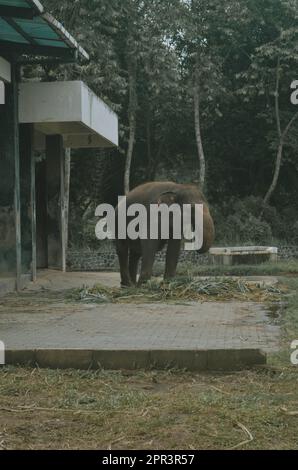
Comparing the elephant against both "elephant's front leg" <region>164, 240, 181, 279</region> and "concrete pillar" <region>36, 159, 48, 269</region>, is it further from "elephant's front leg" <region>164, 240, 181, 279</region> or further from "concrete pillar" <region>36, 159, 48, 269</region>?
"concrete pillar" <region>36, 159, 48, 269</region>

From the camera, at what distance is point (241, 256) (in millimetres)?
21938

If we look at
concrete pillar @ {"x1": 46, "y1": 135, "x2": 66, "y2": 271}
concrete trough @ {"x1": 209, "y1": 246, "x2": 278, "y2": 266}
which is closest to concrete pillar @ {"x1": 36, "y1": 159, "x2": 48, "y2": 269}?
concrete pillar @ {"x1": 46, "y1": 135, "x2": 66, "y2": 271}

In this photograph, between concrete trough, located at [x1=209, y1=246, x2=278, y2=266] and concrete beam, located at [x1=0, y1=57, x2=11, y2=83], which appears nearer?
concrete beam, located at [x1=0, y1=57, x2=11, y2=83]

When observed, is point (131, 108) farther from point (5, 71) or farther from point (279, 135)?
point (5, 71)

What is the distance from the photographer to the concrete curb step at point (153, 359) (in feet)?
20.9

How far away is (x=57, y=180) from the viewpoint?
54.6 feet

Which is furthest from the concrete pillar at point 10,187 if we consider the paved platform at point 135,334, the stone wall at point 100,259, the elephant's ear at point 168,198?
the stone wall at point 100,259

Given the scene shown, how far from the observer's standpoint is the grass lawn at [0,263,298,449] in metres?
4.41

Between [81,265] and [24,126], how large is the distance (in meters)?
8.79

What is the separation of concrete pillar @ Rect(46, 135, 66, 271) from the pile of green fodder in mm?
4540

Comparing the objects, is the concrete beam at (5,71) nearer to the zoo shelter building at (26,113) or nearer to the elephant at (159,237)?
the zoo shelter building at (26,113)

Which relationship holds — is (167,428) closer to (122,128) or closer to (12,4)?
(12,4)

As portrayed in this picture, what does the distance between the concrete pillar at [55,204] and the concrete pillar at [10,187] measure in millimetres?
3277

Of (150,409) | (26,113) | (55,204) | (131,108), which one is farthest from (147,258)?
(131,108)
